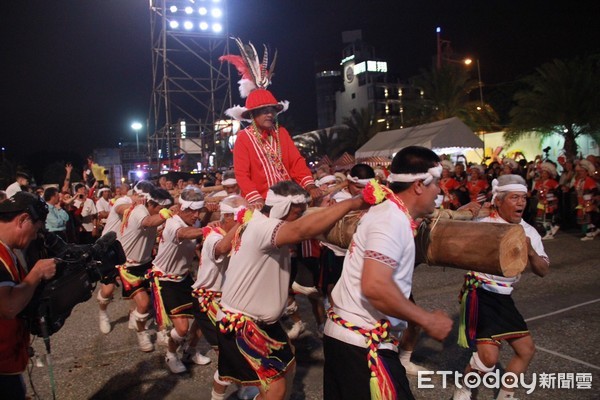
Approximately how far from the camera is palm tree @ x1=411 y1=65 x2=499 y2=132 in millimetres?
28094

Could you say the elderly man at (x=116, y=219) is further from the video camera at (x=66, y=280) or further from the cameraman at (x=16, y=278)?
the cameraman at (x=16, y=278)

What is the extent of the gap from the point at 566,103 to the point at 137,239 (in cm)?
2249

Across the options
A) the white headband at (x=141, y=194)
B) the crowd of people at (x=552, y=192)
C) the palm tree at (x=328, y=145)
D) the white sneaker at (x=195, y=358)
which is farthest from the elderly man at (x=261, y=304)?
→ the palm tree at (x=328, y=145)

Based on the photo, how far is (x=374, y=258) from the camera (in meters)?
2.48

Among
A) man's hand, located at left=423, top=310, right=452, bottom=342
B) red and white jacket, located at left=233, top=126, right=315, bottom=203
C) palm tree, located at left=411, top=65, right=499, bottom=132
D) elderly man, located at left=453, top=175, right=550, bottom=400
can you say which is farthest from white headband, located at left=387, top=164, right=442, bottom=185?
palm tree, located at left=411, top=65, right=499, bottom=132

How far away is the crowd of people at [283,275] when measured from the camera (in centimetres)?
271

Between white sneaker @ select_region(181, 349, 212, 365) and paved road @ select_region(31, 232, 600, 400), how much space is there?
0.24ft

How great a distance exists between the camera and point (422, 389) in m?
4.55

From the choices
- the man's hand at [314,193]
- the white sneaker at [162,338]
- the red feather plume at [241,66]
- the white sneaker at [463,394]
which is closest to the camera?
the white sneaker at [463,394]

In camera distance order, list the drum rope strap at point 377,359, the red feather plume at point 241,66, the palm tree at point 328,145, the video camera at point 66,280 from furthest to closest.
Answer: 1. the palm tree at point 328,145
2. the red feather plume at point 241,66
3. the video camera at point 66,280
4. the drum rope strap at point 377,359

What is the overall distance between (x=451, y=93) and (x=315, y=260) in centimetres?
2468

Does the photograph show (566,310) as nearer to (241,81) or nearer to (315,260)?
(315,260)

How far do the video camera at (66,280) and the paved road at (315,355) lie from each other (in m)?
1.92

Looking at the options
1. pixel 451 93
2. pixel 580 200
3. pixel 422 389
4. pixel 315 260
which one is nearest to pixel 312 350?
pixel 315 260
